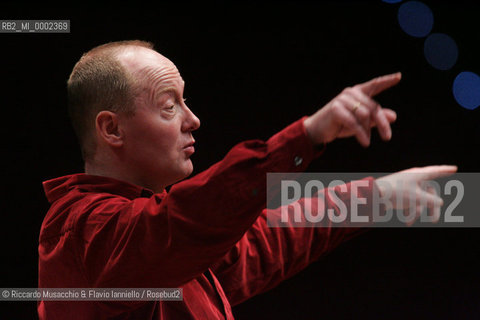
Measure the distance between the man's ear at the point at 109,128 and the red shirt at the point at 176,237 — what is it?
2.9 inches

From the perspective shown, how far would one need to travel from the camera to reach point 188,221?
0.86 metres

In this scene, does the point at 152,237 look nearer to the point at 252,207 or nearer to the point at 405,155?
the point at 252,207

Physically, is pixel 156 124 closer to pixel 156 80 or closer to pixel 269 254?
pixel 156 80

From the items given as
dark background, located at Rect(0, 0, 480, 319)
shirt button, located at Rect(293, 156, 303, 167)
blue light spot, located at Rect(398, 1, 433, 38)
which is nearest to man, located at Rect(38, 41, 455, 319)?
shirt button, located at Rect(293, 156, 303, 167)

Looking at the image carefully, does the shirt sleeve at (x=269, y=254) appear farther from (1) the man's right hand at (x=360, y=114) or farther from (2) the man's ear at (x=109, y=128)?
(1) the man's right hand at (x=360, y=114)

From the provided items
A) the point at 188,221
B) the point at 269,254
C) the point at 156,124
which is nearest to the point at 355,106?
the point at 188,221

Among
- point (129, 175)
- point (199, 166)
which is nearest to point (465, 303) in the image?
point (199, 166)

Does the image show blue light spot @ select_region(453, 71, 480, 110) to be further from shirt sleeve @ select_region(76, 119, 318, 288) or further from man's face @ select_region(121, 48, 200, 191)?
shirt sleeve @ select_region(76, 119, 318, 288)

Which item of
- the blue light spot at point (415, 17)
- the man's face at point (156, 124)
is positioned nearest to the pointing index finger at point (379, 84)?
the man's face at point (156, 124)

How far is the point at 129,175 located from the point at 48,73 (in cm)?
76

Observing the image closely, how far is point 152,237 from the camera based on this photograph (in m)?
0.90

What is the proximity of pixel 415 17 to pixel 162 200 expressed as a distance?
1332 mm

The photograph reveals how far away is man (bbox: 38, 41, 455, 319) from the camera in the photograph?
829 millimetres

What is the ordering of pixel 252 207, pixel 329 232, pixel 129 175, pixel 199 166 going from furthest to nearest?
pixel 199 166
pixel 329 232
pixel 129 175
pixel 252 207
